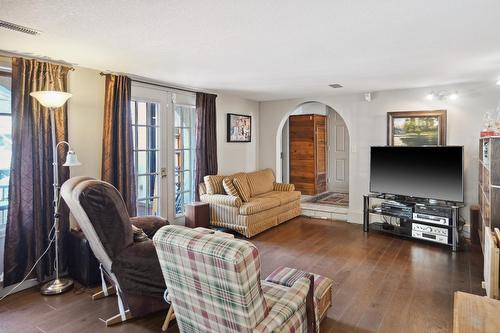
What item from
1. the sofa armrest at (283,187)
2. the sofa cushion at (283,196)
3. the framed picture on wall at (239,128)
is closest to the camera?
the sofa cushion at (283,196)

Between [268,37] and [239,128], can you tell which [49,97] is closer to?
[268,37]

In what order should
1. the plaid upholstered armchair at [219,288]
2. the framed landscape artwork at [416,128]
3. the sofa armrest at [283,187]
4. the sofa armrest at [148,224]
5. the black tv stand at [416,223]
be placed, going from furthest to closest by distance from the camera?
the sofa armrest at [283,187], the framed landscape artwork at [416,128], the black tv stand at [416,223], the sofa armrest at [148,224], the plaid upholstered armchair at [219,288]

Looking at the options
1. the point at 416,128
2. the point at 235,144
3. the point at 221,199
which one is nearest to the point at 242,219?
the point at 221,199

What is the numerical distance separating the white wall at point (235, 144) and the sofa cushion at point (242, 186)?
1.99 feet

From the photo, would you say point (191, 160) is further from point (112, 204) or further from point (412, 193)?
point (412, 193)

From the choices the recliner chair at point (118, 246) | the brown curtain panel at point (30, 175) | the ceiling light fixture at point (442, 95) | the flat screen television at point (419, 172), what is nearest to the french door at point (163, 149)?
the brown curtain panel at point (30, 175)

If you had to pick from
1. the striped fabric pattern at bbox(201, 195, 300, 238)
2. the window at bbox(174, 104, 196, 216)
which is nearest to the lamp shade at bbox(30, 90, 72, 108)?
the window at bbox(174, 104, 196, 216)

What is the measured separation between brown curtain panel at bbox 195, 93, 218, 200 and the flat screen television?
267 cm

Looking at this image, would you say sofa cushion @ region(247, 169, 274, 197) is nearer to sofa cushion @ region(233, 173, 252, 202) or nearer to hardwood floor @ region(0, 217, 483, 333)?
sofa cushion @ region(233, 173, 252, 202)

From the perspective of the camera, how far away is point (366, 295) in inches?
121

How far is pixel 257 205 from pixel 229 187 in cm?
53

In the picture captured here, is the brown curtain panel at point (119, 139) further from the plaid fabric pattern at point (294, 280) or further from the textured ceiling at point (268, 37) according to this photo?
the plaid fabric pattern at point (294, 280)

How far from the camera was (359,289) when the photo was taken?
10.5 feet

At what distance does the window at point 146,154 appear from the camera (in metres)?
4.52
